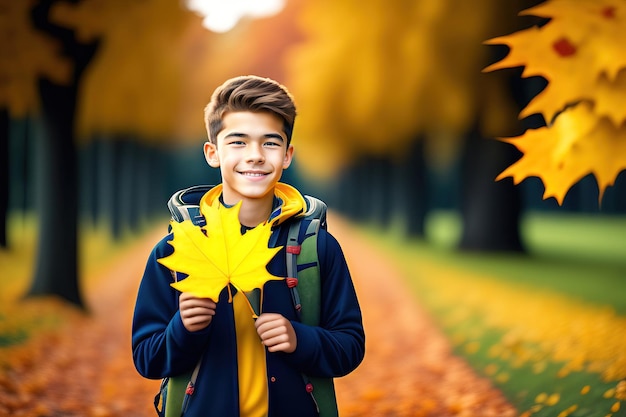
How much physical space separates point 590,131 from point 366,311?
22.8 feet

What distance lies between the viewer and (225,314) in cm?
218

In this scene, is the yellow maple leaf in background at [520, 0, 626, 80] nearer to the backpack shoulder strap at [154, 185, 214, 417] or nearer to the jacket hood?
the jacket hood

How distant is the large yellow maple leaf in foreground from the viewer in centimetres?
198

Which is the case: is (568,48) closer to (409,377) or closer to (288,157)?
(288,157)

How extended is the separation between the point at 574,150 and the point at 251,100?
208 centimetres

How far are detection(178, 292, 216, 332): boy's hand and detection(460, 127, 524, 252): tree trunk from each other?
1036 cm

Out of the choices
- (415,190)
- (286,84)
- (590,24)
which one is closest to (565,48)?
(590,24)

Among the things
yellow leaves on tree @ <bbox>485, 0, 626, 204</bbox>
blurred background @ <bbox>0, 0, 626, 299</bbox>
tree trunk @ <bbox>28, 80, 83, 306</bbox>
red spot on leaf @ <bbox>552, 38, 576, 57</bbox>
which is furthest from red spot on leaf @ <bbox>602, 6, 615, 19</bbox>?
tree trunk @ <bbox>28, 80, 83, 306</bbox>

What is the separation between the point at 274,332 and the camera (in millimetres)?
2014

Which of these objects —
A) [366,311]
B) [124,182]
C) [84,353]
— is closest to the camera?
[84,353]

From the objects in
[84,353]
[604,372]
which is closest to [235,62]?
[84,353]

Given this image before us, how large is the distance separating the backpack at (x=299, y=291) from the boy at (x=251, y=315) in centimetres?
2

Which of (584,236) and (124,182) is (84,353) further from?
(584,236)

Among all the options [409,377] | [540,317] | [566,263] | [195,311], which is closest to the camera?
[195,311]
